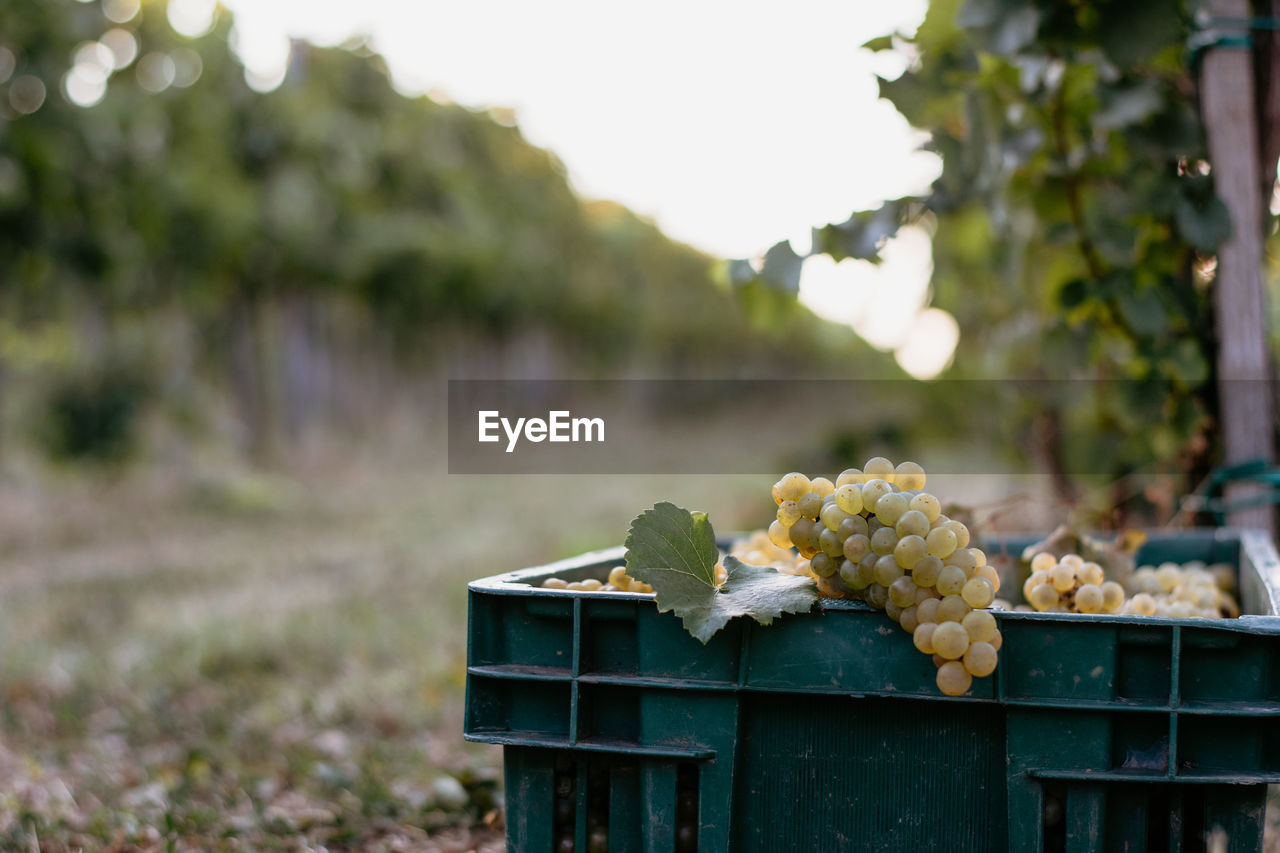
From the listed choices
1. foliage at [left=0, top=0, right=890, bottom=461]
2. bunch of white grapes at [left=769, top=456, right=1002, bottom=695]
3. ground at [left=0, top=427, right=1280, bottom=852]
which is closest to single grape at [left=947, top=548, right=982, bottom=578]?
bunch of white grapes at [left=769, top=456, right=1002, bottom=695]

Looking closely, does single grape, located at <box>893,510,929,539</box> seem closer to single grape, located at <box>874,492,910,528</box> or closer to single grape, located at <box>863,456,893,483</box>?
single grape, located at <box>874,492,910,528</box>

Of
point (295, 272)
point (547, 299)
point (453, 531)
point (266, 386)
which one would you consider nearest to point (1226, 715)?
point (453, 531)

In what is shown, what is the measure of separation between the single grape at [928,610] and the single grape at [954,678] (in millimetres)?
60

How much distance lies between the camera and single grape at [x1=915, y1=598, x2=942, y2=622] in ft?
4.41

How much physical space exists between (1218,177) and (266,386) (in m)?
14.7

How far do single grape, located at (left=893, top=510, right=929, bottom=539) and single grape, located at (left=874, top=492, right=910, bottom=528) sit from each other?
0.06ft

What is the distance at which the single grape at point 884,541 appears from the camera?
1.44m

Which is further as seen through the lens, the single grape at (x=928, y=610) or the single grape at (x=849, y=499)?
the single grape at (x=849, y=499)

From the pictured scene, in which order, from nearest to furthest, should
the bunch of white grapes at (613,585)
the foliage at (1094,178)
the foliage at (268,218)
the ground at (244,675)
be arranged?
the bunch of white grapes at (613,585)
the ground at (244,675)
the foliage at (1094,178)
the foliage at (268,218)

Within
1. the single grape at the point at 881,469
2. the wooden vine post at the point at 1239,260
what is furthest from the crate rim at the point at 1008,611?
the wooden vine post at the point at 1239,260

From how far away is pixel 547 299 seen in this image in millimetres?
22875

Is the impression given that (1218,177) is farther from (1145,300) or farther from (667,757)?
(667,757)

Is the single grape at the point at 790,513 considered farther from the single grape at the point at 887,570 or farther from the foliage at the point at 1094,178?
the foliage at the point at 1094,178

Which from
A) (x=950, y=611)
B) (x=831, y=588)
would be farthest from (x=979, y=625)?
(x=831, y=588)
